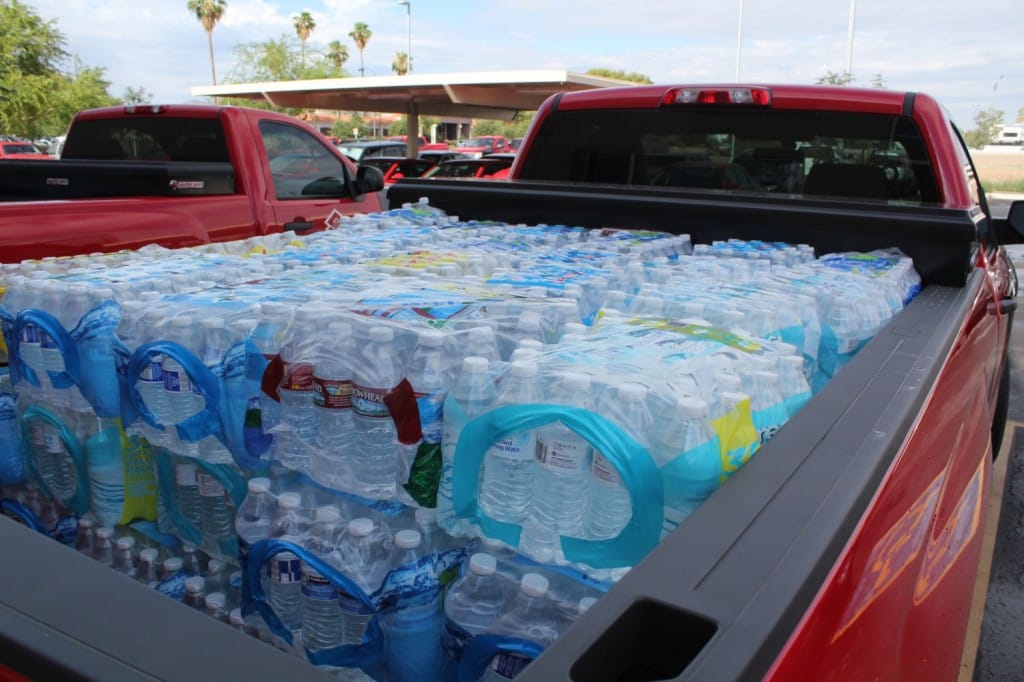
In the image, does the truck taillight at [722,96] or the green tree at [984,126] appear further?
the green tree at [984,126]

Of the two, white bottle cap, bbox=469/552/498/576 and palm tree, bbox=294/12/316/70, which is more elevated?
palm tree, bbox=294/12/316/70

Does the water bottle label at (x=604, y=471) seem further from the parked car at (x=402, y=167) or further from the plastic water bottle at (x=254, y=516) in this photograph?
the parked car at (x=402, y=167)

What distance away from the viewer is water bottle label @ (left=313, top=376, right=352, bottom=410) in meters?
1.77

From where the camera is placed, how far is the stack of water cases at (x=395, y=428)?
4.96ft

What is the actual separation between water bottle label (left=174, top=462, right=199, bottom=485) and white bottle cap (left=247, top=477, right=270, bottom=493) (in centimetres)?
24

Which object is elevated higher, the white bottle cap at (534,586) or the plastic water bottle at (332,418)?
the plastic water bottle at (332,418)

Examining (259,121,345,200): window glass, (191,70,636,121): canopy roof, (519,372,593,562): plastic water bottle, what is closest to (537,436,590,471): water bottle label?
(519,372,593,562): plastic water bottle

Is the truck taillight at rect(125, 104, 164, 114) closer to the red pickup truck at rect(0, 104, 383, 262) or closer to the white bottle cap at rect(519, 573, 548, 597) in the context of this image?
the red pickup truck at rect(0, 104, 383, 262)

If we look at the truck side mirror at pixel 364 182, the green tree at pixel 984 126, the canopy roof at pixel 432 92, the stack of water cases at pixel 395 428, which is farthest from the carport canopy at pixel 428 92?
the green tree at pixel 984 126

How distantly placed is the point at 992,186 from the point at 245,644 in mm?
39663

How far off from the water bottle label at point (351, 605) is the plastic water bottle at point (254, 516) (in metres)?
0.26

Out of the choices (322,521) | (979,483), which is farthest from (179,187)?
(979,483)

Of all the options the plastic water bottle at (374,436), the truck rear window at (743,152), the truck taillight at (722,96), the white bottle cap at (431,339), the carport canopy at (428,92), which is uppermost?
the carport canopy at (428,92)

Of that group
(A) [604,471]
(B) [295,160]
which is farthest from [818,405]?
(B) [295,160]
